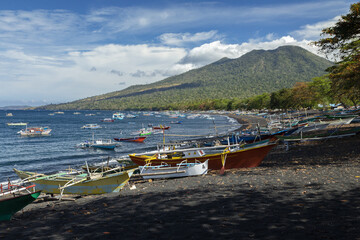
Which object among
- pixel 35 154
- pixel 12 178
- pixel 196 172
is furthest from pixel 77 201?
pixel 35 154

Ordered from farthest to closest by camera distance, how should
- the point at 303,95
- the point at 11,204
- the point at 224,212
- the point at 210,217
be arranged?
the point at 303,95, the point at 11,204, the point at 224,212, the point at 210,217

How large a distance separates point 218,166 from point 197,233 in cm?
1017

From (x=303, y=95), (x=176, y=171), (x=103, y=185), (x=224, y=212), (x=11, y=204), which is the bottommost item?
(x=176, y=171)

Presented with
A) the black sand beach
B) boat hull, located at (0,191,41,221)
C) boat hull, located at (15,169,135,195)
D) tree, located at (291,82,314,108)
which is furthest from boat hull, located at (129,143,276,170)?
tree, located at (291,82,314,108)

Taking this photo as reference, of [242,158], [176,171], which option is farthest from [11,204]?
[242,158]

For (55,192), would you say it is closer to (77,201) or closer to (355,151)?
(77,201)

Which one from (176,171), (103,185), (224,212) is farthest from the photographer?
(176,171)

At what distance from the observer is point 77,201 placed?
1168 centimetres

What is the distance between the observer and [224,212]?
760cm

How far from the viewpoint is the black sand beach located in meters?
6.24

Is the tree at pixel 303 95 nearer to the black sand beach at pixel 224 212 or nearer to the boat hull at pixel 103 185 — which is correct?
the black sand beach at pixel 224 212

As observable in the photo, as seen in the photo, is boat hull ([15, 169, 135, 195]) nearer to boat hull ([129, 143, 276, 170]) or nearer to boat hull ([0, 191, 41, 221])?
boat hull ([0, 191, 41, 221])

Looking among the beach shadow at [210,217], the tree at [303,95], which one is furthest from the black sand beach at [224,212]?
the tree at [303,95]

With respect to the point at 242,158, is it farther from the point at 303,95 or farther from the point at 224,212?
the point at 303,95
